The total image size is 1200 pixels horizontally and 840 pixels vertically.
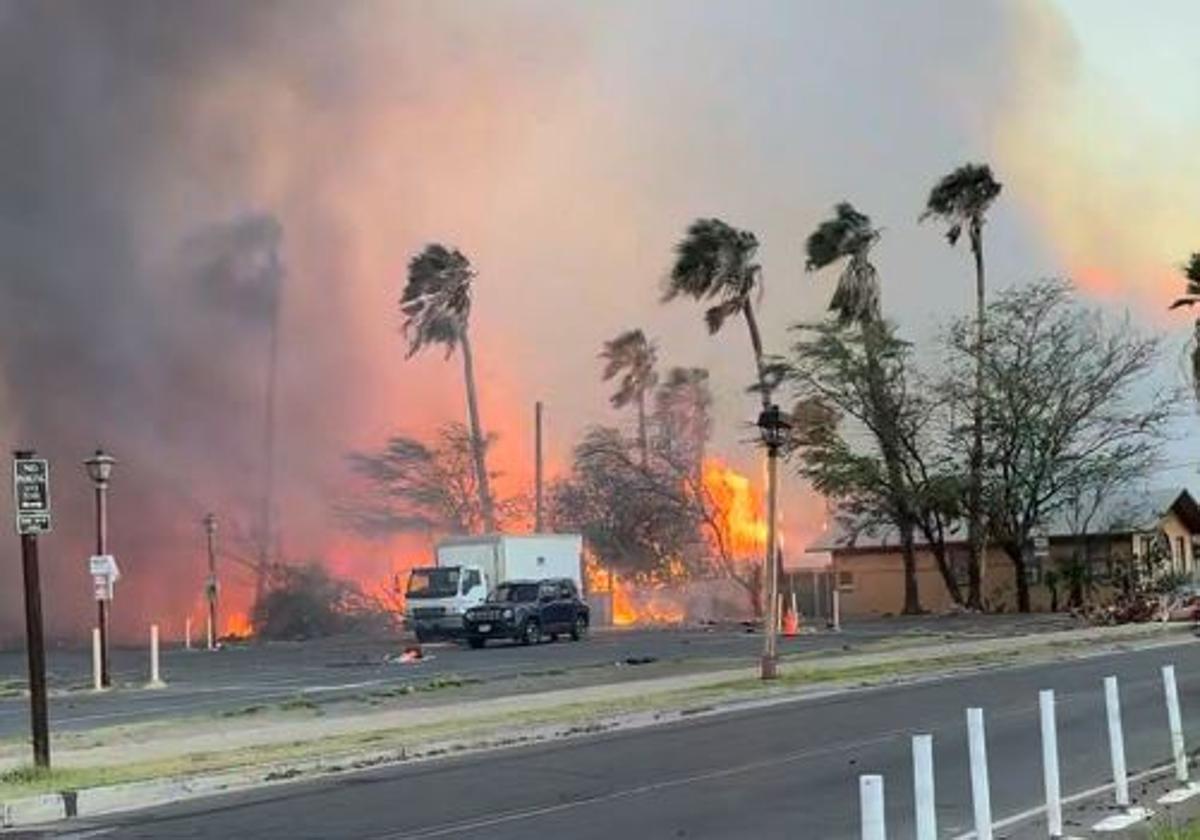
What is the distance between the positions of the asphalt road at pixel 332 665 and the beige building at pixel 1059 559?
860 centimetres

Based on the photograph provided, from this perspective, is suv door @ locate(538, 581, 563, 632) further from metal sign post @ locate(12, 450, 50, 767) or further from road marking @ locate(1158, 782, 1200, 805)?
road marking @ locate(1158, 782, 1200, 805)

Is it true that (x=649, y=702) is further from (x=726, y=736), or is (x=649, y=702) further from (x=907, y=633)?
(x=907, y=633)

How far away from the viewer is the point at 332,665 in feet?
110

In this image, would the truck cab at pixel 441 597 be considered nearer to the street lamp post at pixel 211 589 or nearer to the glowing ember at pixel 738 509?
the street lamp post at pixel 211 589

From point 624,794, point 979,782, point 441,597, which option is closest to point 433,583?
point 441,597

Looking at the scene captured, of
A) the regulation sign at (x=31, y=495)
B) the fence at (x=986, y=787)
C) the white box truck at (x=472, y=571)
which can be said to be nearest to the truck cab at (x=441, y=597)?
the white box truck at (x=472, y=571)

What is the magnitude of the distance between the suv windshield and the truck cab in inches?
49.1

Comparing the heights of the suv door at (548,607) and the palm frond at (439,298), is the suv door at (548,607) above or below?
below

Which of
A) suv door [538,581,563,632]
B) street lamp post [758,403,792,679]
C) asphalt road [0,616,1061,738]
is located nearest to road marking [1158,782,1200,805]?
street lamp post [758,403,792,679]

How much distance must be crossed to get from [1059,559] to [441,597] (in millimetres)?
27747

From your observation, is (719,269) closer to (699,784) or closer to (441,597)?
(441,597)

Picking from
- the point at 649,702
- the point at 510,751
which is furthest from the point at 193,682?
the point at 510,751

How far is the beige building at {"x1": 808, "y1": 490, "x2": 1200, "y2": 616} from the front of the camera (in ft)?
185

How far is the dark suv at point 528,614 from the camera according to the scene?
39406mm
